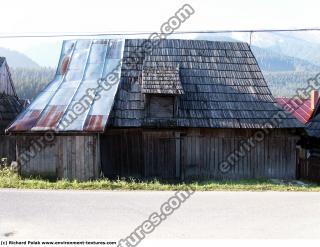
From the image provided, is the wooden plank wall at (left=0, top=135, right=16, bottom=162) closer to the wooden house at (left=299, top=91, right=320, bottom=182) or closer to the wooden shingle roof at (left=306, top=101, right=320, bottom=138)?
the wooden house at (left=299, top=91, right=320, bottom=182)

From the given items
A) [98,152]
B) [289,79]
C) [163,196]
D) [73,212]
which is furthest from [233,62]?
[289,79]

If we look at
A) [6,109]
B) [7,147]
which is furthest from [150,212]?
[6,109]

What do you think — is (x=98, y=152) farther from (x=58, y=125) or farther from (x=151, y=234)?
(x=151, y=234)

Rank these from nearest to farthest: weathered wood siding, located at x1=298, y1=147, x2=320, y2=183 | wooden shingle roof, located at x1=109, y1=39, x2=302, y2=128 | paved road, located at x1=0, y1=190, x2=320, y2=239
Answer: paved road, located at x1=0, y1=190, x2=320, y2=239 → wooden shingle roof, located at x1=109, y1=39, x2=302, y2=128 → weathered wood siding, located at x1=298, y1=147, x2=320, y2=183

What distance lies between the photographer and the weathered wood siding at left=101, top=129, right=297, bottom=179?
16.4 meters

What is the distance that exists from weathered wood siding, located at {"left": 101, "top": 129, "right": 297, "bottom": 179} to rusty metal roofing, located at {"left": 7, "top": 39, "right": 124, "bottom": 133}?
1.33 meters

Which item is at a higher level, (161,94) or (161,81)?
(161,81)

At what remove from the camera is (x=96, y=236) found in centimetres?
775

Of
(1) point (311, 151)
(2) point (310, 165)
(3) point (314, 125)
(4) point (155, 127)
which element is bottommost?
(2) point (310, 165)

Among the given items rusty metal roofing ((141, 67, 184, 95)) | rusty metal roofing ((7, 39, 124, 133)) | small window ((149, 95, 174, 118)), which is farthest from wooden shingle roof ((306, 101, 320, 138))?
rusty metal roofing ((7, 39, 124, 133))

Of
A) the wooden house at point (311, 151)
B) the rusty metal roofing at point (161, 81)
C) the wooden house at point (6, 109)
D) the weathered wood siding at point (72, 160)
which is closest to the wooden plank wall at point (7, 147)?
the wooden house at point (6, 109)

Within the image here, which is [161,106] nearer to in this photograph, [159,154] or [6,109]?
[159,154]

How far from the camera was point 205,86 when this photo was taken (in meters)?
17.9

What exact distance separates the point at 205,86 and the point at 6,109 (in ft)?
38.1
